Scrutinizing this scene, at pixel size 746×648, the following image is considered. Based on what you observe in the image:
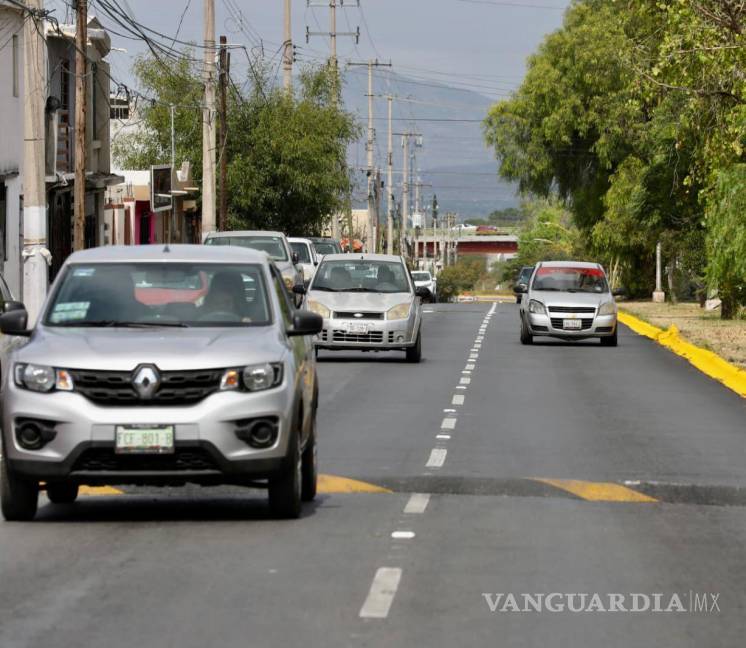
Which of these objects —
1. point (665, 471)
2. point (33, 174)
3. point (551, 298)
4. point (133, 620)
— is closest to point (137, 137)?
point (551, 298)

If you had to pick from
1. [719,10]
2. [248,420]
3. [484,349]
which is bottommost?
[484,349]

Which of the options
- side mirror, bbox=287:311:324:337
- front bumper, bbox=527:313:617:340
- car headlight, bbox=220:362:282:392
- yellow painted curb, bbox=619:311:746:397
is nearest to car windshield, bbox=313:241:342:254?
yellow painted curb, bbox=619:311:746:397

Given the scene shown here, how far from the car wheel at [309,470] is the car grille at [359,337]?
15.8 meters

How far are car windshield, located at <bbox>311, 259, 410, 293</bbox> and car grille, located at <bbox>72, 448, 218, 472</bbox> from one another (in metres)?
18.0

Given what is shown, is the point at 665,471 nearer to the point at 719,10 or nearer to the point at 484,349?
the point at 719,10

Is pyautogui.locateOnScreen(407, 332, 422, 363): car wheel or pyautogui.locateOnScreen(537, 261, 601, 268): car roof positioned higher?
pyautogui.locateOnScreen(537, 261, 601, 268): car roof

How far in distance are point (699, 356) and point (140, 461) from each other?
2155 cm

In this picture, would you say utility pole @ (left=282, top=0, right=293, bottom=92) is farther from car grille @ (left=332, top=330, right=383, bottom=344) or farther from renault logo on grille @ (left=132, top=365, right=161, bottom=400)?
renault logo on grille @ (left=132, top=365, right=161, bottom=400)

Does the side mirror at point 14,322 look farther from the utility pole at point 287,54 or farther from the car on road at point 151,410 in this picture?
the utility pole at point 287,54

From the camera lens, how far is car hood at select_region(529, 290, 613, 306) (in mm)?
34688

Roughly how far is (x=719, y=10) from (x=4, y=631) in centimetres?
1989

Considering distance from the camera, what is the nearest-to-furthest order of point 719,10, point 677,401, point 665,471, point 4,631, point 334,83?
point 4,631 → point 665,471 → point 677,401 → point 719,10 → point 334,83

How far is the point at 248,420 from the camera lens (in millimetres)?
10555

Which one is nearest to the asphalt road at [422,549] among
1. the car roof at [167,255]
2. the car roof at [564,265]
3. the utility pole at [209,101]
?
the car roof at [167,255]
